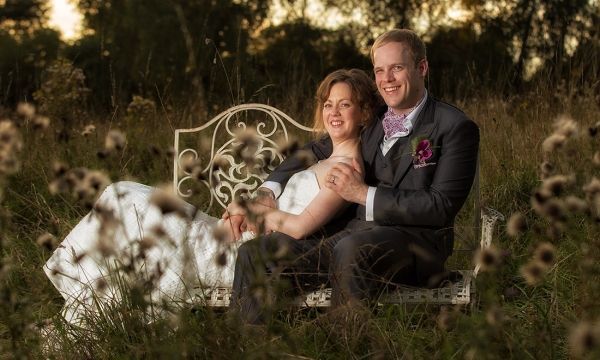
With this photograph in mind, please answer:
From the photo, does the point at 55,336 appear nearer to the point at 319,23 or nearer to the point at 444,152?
the point at 444,152

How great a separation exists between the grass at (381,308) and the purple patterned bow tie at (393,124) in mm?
734

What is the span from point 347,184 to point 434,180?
1.22 ft

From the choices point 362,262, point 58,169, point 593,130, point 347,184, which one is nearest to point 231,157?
point 347,184

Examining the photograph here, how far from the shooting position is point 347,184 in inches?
117

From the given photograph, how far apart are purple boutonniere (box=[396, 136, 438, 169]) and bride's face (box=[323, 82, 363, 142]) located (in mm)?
412

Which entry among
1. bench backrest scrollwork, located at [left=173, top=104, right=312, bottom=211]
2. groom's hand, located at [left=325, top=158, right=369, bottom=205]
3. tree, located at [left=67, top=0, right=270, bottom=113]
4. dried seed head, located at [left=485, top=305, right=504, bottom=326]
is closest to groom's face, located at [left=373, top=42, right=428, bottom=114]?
groom's hand, located at [left=325, top=158, right=369, bottom=205]

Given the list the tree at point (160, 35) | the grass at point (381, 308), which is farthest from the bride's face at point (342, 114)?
the tree at point (160, 35)

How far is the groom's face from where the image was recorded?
3.16m

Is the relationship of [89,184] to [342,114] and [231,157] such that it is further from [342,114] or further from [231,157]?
[231,157]

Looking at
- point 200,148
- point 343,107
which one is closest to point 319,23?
point 200,148

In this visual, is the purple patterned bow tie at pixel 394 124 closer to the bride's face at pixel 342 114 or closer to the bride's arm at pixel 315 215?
the bride's face at pixel 342 114

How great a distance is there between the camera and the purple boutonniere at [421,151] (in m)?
3.00

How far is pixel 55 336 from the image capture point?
263 centimetres

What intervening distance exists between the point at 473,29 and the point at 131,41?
9.88 meters
